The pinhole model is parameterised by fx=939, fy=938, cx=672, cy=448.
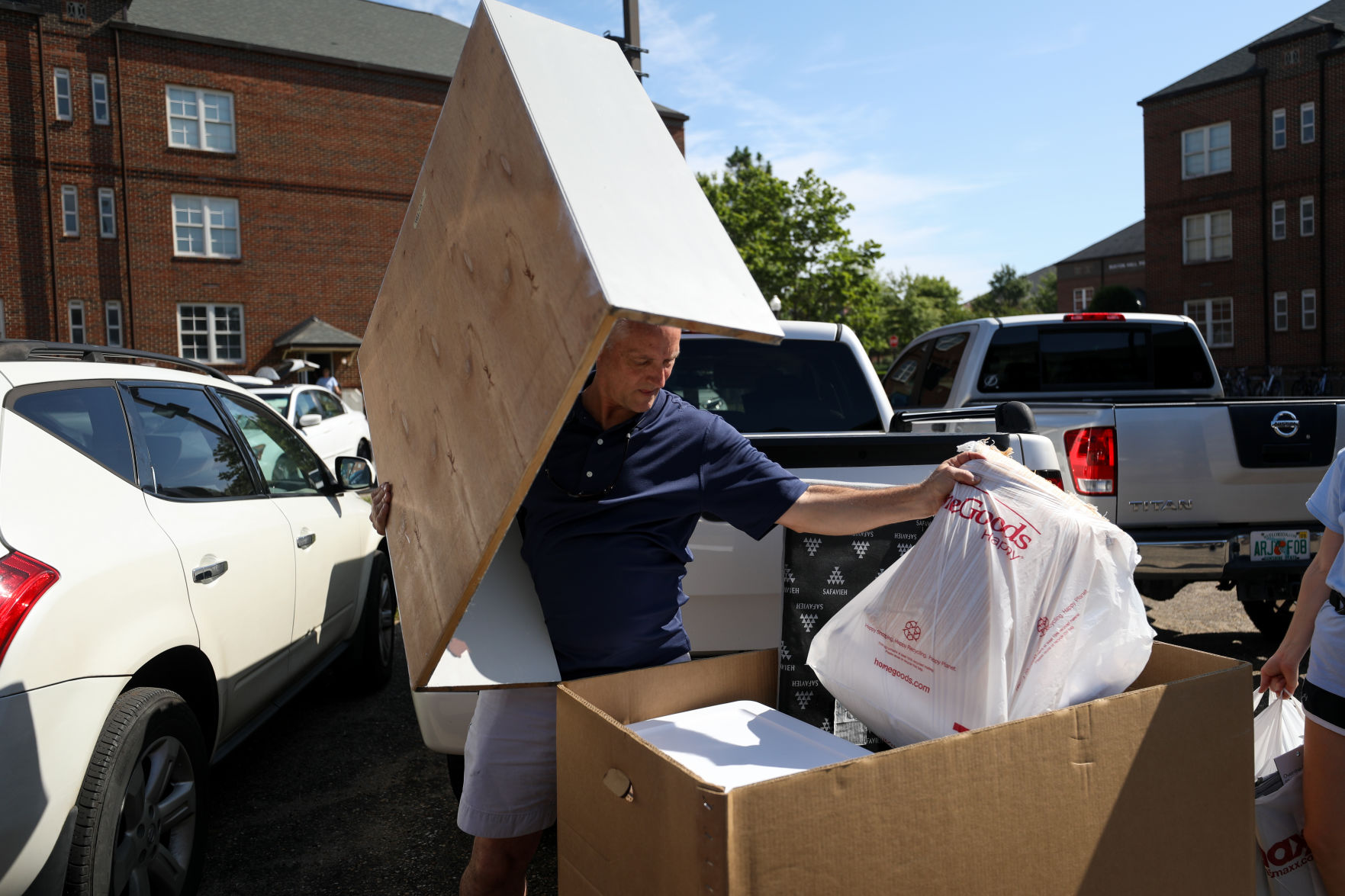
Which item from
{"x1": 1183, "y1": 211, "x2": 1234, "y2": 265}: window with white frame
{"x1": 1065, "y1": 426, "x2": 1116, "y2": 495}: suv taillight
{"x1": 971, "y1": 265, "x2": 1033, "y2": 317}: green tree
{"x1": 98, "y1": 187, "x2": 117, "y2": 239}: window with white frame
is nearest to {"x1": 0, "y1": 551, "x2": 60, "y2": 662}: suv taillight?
{"x1": 1065, "y1": 426, "x2": 1116, "y2": 495}: suv taillight

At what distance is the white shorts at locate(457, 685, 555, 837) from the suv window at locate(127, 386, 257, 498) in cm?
177

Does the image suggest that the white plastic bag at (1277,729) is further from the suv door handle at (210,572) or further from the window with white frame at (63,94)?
the window with white frame at (63,94)

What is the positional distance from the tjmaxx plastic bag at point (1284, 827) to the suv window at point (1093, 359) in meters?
5.32

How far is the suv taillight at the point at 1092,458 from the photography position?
16.3ft

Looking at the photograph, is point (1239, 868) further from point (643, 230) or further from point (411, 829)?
point (411, 829)

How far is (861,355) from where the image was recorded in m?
4.89

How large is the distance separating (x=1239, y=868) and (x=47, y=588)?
8.69 feet

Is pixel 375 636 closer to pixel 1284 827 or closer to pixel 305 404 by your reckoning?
pixel 1284 827

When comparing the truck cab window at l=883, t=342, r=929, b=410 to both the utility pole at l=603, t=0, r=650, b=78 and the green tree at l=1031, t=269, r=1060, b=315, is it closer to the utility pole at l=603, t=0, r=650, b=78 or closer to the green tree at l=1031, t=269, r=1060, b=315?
the utility pole at l=603, t=0, r=650, b=78

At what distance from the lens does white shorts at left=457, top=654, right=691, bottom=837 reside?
6.76ft

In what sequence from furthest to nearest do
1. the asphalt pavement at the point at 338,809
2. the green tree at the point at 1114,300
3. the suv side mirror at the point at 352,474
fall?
the green tree at the point at 1114,300
the suv side mirror at the point at 352,474
the asphalt pavement at the point at 338,809

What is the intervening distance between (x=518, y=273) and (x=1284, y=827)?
211cm

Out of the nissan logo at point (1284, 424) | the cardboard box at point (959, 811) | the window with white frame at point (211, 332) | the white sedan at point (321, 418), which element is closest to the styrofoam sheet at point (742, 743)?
the cardboard box at point (959, 811)

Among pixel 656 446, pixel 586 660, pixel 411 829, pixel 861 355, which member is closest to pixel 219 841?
pixel 411 829
